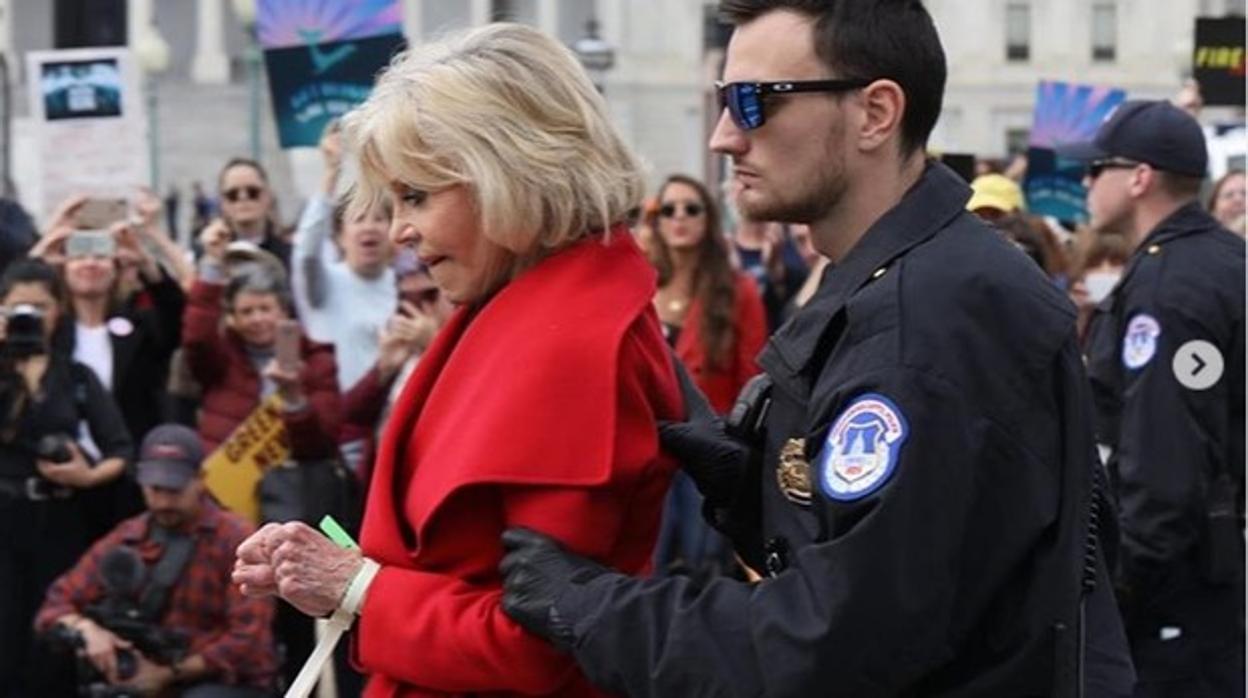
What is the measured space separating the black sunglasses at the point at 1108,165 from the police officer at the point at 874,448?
325 cm

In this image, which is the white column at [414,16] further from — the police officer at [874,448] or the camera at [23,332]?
the police officer at [874,448]

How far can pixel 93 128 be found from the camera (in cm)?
1087

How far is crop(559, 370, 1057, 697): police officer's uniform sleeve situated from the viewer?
2.82m

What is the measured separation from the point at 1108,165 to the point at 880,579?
12.4 feet

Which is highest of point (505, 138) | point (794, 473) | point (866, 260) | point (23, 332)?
point (505, 138)

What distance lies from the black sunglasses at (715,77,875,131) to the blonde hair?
274mm

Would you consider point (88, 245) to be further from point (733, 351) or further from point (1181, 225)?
point (1181, 225)

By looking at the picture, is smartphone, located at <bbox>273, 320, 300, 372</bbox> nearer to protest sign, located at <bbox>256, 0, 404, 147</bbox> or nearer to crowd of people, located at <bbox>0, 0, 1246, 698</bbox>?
protest sign, located at <bbox>256, 0, 404, 147</bbox>

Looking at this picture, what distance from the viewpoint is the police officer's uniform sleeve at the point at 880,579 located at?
282 cm

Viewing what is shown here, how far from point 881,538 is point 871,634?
109mm

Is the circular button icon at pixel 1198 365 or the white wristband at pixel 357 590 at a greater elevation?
the white wristband at pixel 357 590

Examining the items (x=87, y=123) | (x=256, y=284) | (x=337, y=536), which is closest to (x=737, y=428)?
(x=337, y=536)

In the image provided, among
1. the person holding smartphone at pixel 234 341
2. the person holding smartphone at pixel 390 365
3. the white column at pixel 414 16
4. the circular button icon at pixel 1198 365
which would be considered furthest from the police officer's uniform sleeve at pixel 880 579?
the white column at pixel 414 16

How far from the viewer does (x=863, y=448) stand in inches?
112
